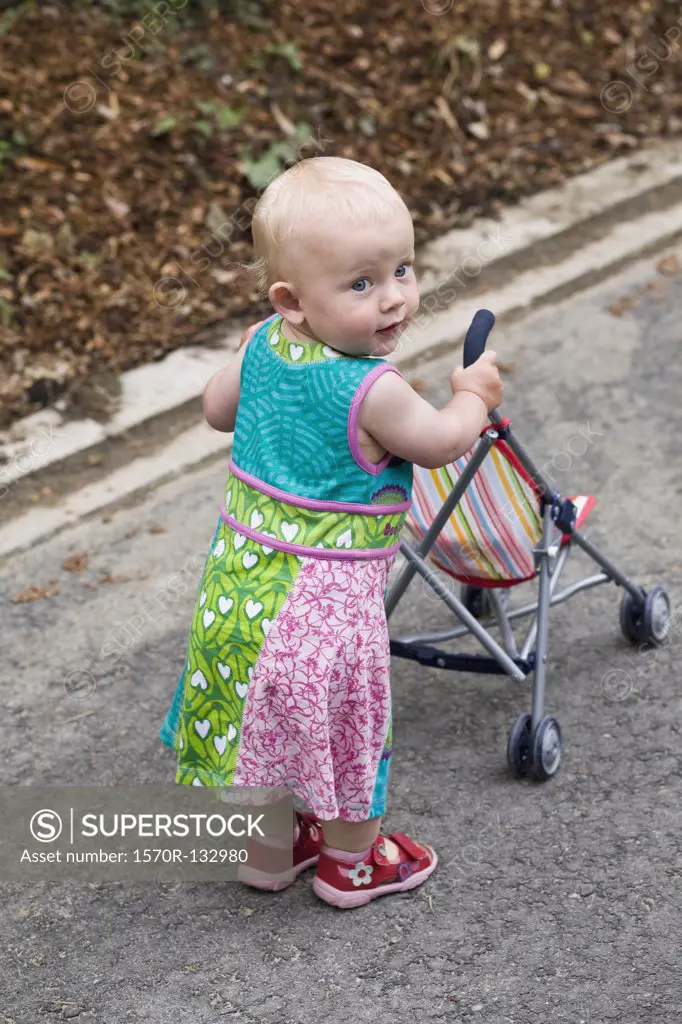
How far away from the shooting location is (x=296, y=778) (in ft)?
9.75

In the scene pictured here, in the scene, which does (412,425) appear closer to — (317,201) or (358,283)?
(358,283)

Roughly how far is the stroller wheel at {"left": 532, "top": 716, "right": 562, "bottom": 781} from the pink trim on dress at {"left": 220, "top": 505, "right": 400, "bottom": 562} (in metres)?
0.78

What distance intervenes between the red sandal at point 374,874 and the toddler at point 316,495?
14 cm

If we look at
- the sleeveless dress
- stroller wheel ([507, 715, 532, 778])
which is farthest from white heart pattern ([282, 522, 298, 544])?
stroller wheel ([507, 715, 532, 778])

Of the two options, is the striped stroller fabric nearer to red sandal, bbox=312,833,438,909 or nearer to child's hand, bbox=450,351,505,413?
→ child's hand, bbox=450,351,505,413

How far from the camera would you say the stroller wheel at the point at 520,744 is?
3400 mm

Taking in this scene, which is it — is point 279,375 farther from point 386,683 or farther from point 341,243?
point 386,683

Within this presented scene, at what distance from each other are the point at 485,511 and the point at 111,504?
177 centimetres

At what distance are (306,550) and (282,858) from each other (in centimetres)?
87

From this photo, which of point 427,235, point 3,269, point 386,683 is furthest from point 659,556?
point 3,269

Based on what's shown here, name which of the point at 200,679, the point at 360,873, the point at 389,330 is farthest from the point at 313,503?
the point at 360,873

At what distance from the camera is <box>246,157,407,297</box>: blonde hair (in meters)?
2.61

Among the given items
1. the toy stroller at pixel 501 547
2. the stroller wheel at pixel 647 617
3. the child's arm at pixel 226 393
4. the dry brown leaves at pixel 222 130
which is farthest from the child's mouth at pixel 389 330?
the dry brown leaves at pixel 222 130

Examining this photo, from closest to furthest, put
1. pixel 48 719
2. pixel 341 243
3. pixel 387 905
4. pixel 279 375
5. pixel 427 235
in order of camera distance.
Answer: pixel 341 243
pixel 279 375
pixel 387 905
pixel 48 719
pixel 427 235
